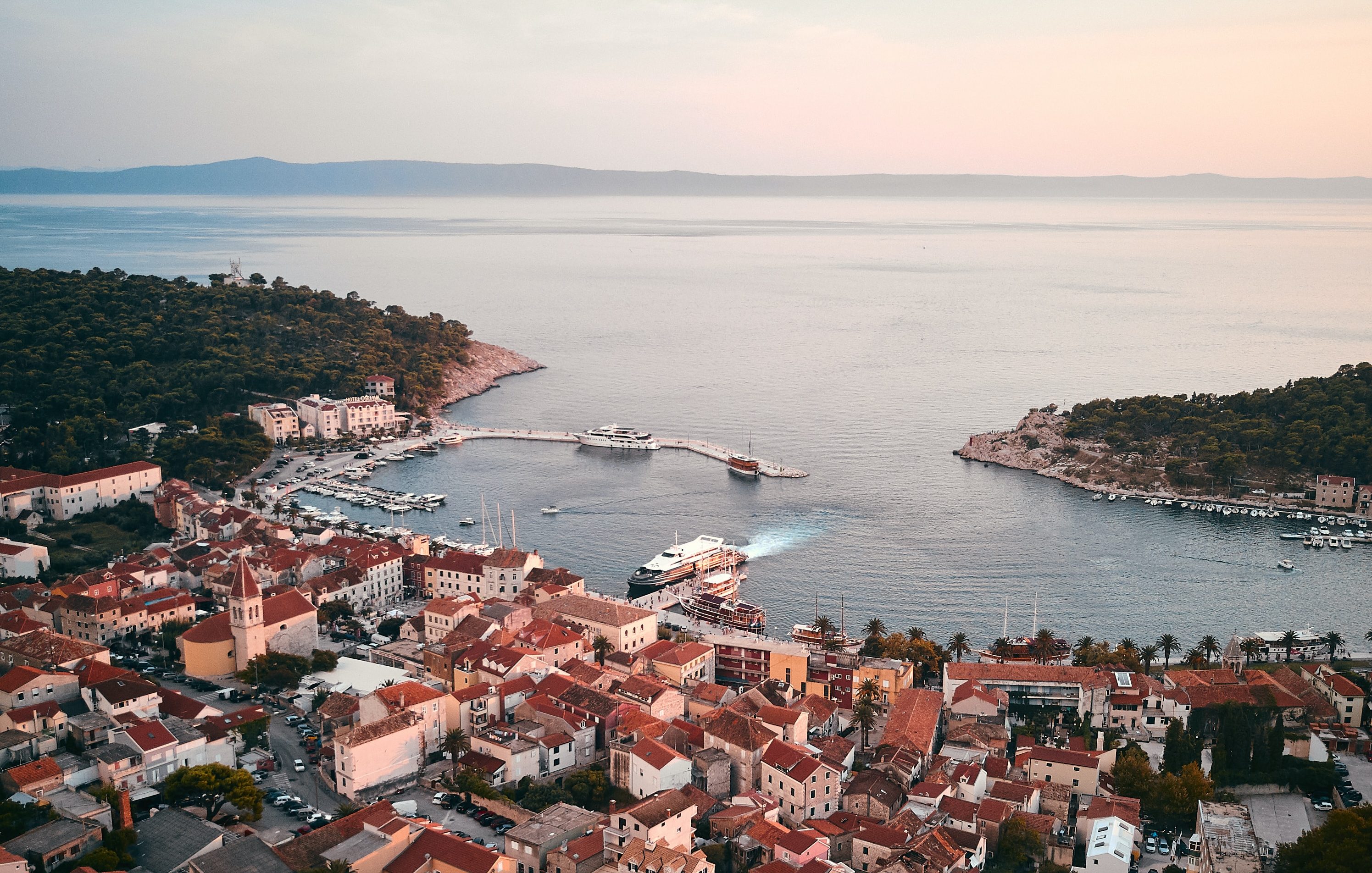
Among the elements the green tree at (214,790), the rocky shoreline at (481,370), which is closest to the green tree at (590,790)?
the green tree at (214,790)

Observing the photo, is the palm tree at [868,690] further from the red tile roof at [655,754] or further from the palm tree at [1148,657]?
the palm tree at [1148,657]

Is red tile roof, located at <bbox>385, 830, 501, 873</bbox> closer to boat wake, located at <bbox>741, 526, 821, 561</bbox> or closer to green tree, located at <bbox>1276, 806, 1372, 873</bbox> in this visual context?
green tree, located at <bbox>1276, 806, 1372, 873</bbox>

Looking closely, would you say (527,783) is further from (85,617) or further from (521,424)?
(521,424)

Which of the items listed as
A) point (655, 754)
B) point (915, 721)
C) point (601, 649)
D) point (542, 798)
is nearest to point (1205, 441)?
point (915, 721)

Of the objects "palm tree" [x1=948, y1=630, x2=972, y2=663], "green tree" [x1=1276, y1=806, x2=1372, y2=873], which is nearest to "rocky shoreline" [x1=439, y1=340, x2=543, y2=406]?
"palm tree" [x1=948, y1=630, x2=972, y2=663]

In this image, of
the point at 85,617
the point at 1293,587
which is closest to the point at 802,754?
the point at 85,617

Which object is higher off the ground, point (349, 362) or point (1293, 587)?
point (349, 362)
